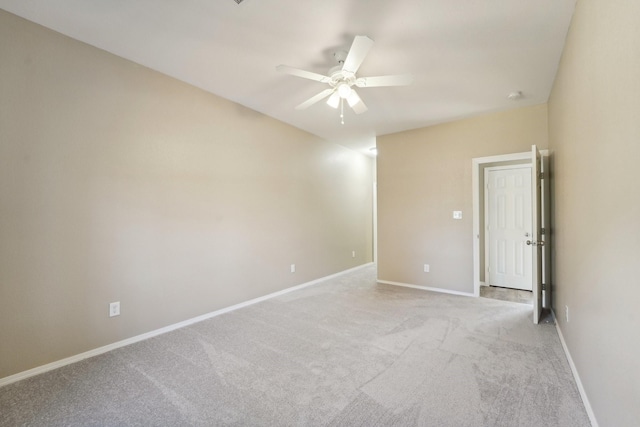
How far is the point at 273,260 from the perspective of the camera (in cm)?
407

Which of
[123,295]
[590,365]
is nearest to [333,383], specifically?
[590,365]

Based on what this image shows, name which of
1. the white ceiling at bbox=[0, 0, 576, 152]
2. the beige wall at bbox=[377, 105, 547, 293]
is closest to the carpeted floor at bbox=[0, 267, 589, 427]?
the beige wall at bbox=[377, 105, 547, 293]

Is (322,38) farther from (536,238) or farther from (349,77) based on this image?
(536,238)

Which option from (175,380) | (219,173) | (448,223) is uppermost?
(219,173)

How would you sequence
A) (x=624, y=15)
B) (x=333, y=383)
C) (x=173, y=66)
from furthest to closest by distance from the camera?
(x=173, y=66) < (x=333, y=383) < (x=624, y=15)

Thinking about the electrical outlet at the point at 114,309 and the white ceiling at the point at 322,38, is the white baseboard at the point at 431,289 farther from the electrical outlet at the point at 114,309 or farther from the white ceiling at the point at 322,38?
the electrical outlet at the point at 114,309

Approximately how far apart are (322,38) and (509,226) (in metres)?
4.13

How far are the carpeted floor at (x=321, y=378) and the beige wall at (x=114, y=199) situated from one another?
Answer: 0.41 meters

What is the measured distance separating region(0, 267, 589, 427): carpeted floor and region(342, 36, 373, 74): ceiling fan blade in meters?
2.39

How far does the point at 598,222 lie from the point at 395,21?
186 centimetres

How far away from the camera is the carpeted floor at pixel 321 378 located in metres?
1.64

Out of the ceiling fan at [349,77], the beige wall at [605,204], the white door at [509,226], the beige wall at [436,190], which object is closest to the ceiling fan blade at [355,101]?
the ceiling fan at [349,77]

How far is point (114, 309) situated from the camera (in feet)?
8.16

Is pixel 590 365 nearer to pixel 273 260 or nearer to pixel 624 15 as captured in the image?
pixel 624 15
